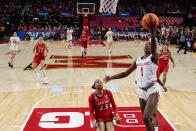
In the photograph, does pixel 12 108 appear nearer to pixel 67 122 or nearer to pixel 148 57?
pixel 67 122

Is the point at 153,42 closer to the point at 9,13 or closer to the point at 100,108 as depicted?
the point at 100,108

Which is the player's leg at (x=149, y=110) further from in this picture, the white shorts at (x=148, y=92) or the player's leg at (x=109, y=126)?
the player's leg at (x=109, y=126)

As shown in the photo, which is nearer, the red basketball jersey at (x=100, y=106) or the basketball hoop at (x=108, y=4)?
the red basketball jersey at (x=100, y=106)

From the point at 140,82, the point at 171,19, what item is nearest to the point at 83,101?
the point at 140,82

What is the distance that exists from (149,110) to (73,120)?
2.30 meters

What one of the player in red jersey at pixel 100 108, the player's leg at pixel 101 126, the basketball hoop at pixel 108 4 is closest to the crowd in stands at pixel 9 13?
the basketball hoop at pixel 108 4

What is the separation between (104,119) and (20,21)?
92.9 feet

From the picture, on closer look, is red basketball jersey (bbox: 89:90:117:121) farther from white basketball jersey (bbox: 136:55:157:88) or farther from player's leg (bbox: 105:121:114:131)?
white basketball jersey (bbox: 136:55:157:88)

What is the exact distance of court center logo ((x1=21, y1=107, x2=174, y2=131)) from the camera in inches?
198

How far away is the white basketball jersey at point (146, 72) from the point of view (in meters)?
3.82

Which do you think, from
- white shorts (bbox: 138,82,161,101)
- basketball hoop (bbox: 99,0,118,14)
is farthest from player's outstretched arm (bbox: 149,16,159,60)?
basketball hoop (bbox: 99,0,118,14)

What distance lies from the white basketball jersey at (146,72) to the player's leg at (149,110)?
0.80 feet

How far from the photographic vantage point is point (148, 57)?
12.6 ft

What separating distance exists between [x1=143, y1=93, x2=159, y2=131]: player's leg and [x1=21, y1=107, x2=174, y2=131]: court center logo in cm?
129
